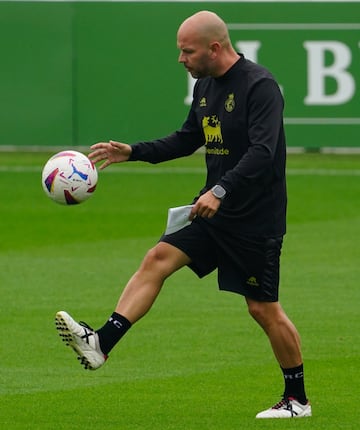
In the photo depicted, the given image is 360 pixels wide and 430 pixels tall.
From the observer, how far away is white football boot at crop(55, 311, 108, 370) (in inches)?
336

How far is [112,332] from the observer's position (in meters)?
8.73

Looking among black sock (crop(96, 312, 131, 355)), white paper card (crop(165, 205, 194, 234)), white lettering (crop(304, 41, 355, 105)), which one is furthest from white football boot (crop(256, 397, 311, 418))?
white lettering (crop(304, 41, 355, 105))

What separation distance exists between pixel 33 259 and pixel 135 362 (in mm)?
6031

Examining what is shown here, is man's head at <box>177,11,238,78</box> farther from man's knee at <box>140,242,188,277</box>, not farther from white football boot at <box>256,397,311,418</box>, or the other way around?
white football boot at <box>256,397,311,418</box>

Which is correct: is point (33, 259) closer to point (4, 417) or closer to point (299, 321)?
point (299, 321)

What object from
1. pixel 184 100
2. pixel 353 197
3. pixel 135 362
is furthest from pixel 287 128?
pixel 135 362

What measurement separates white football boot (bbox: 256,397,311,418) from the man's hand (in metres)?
1.31

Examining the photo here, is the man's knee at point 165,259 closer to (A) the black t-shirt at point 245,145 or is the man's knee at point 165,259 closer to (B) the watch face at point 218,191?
(A) the black t-shirt at point 245,145

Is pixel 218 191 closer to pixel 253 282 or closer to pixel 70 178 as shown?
pixel 253 282

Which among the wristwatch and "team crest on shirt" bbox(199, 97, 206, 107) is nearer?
the wristwatch

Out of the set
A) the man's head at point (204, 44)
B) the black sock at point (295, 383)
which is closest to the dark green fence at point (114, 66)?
the black sock at point (295, 383)

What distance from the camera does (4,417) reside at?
8906 millimetres

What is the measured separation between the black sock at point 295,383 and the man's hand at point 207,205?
3.92 feet

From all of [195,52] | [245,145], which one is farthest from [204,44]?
[245,145]
